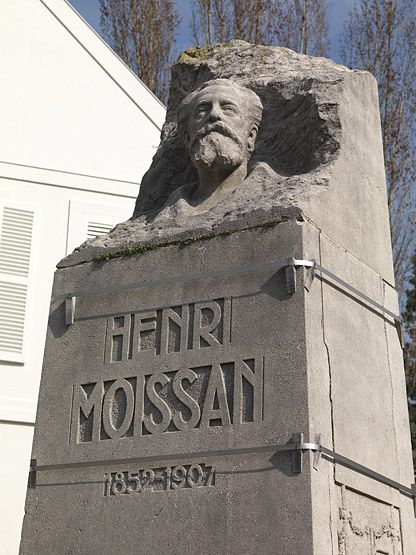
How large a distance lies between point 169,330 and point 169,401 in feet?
1.06

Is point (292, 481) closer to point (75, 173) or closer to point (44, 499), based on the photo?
point (44, 499)

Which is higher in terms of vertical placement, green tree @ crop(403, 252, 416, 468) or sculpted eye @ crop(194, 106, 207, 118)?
green tree @ crop(403, 252, 416, 468)

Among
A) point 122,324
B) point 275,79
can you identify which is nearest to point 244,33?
point 275,79

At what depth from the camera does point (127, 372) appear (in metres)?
4.76

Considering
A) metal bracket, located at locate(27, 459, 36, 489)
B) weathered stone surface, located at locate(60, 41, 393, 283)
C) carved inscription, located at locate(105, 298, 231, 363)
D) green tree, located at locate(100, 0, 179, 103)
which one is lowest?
metal bracket, located at locate(27, 459, 36, 489)

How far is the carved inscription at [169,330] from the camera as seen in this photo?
15.1ft

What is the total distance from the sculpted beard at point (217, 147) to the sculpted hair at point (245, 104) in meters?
0.20

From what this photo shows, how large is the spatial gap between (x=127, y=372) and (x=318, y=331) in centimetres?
89

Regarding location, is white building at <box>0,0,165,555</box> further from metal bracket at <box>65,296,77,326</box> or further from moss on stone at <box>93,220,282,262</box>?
moss on stone at <box>93,220,282,262</box>

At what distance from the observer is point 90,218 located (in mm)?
11164

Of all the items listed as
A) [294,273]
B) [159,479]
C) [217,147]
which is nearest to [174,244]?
[217,147]

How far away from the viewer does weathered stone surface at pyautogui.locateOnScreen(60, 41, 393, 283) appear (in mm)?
4816

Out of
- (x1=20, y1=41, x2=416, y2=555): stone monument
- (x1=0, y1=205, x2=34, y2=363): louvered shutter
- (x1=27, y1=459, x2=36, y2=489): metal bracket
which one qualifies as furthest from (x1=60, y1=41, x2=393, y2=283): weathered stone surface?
(x1=0, y1=205, x2=34, y2=363): louvered shutter

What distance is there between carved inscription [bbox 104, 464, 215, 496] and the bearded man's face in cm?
150
